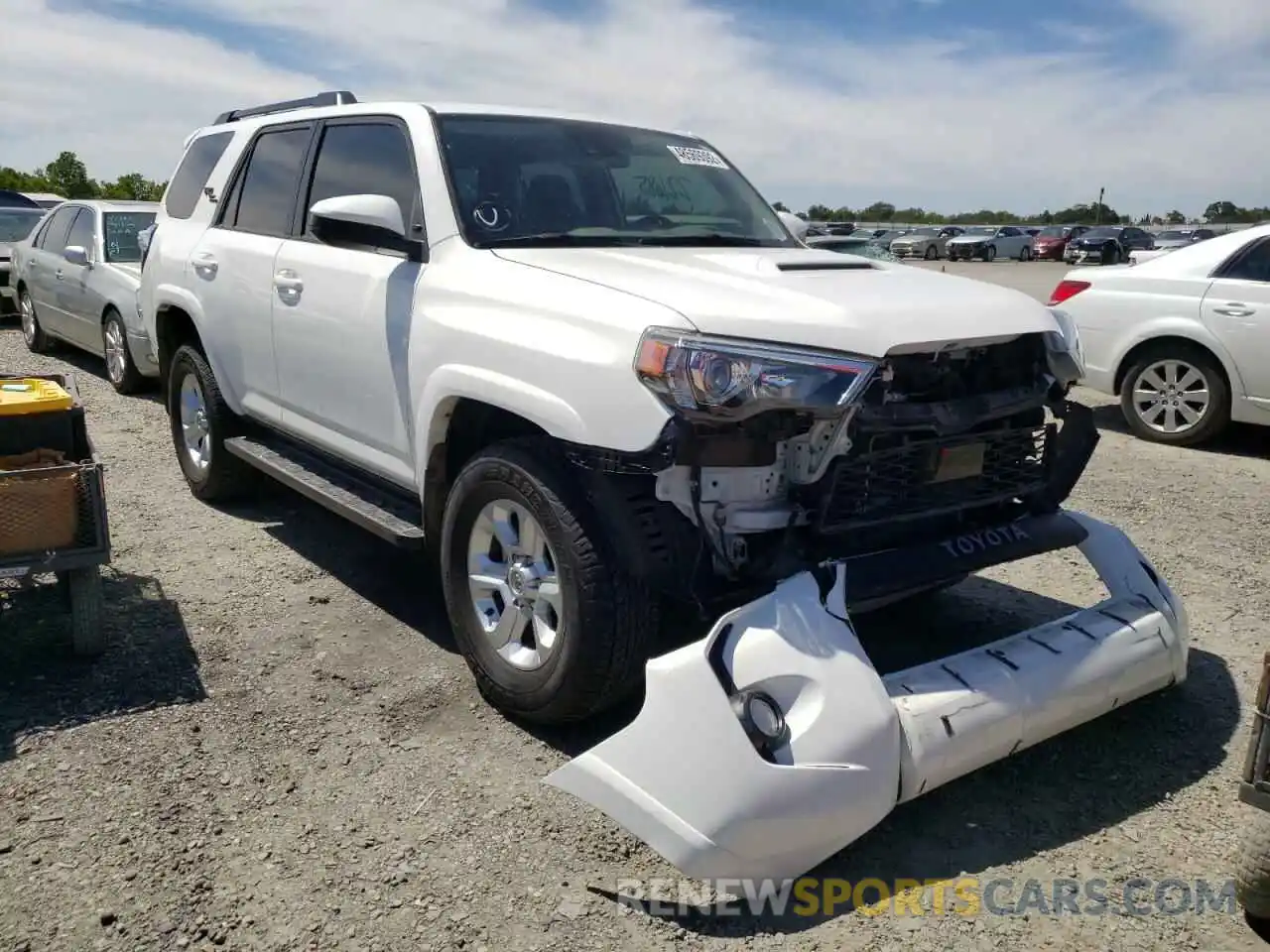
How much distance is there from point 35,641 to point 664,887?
2.73 meters

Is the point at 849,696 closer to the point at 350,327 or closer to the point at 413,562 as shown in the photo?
the point at 350,327

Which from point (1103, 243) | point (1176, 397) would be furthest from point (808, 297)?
point (1103, 243)

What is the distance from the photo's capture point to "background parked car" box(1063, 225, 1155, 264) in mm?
36769

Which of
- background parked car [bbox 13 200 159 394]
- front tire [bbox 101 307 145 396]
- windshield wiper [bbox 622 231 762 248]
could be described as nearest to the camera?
windshield wiper [bbox 622 231 762 248]

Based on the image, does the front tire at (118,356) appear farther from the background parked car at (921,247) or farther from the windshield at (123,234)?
the background parked car at (921,247)

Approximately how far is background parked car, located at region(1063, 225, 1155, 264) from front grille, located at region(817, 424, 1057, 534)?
35.4 meters

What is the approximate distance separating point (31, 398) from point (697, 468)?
2823 mm

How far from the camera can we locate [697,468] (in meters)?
2.97

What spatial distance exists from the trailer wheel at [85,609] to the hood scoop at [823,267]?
2658 millimetres

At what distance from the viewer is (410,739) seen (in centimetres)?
346

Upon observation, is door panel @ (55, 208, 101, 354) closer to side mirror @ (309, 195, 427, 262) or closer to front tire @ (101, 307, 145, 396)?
front tire @ (101, 307, 145, 396)

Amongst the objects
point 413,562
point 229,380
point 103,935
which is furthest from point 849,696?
point 229,380

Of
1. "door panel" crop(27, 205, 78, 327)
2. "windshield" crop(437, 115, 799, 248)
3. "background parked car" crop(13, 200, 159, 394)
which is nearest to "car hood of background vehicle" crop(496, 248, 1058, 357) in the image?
"windshield" crop(437, 115, 799, 248)

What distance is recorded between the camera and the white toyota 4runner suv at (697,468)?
2.69 m
